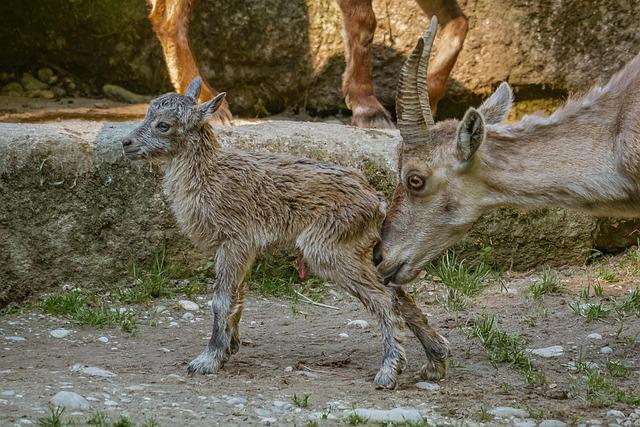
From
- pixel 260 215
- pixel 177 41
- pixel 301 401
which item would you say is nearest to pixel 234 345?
pixel 260 215

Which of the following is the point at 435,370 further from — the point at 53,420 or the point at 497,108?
the point at 53,420

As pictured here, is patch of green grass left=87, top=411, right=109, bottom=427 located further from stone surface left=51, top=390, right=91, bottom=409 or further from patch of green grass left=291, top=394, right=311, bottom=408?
patch of green grass left=291, top=394, right=311, bottom=408

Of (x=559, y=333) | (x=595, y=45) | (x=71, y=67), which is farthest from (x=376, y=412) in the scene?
(x=71, y=67)

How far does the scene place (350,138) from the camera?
7625mm

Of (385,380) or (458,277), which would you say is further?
(458,277)

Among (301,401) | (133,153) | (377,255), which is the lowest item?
(301,401)

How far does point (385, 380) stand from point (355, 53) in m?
3.65

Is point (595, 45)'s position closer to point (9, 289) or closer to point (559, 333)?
point (559, 333)

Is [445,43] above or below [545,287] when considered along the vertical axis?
above

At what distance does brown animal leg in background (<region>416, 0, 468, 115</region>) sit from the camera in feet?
28.2

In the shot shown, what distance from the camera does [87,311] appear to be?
6672 millimetres

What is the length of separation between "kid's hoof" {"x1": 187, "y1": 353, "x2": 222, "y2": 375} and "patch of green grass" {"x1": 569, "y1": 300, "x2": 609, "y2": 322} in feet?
7.94

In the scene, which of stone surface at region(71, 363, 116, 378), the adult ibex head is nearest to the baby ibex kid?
the adult ibex head

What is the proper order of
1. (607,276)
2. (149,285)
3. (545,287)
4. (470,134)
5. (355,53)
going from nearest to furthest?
1. (470,134)
2. (149,285)
3. (545,287)
4. (607,276)
5. (355,53)
